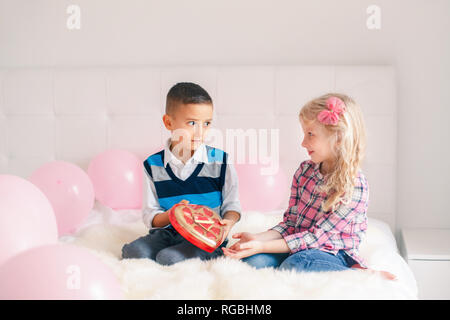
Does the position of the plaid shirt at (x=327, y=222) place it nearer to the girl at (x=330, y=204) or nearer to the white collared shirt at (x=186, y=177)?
the girl at (x=330, y=204)

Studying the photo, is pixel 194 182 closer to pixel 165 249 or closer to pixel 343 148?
pixel 165 249

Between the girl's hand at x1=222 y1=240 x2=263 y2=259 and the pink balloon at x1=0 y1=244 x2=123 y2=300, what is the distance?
401 mm

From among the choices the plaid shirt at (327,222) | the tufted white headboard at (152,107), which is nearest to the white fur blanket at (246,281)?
the plaid shirt at (327,222)

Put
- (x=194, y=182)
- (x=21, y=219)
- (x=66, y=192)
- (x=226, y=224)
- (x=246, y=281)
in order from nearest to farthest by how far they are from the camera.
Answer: (x=246, y=281) → (x=21, y=219) → (x=226, y=224) → (x=194, y=182) → (x=66, y=192)

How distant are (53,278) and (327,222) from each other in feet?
2.53

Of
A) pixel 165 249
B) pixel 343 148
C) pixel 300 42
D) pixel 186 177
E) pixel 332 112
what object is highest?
pixel 300 42

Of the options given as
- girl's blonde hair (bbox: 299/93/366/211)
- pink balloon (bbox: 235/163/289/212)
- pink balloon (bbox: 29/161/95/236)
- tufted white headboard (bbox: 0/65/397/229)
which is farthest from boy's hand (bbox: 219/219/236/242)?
tufted white headboard (bbox: 0/65/397/229)

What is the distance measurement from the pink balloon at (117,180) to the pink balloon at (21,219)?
0.63 meters

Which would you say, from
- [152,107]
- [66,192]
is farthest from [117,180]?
[152,107]

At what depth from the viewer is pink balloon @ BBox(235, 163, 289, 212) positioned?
1.98 metres

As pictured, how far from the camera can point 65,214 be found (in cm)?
177

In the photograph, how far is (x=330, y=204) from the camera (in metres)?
1.31

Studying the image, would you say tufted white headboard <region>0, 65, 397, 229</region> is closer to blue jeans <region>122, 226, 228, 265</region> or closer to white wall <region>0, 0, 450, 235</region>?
white wall <region>0, 0, 450, 235</region>
